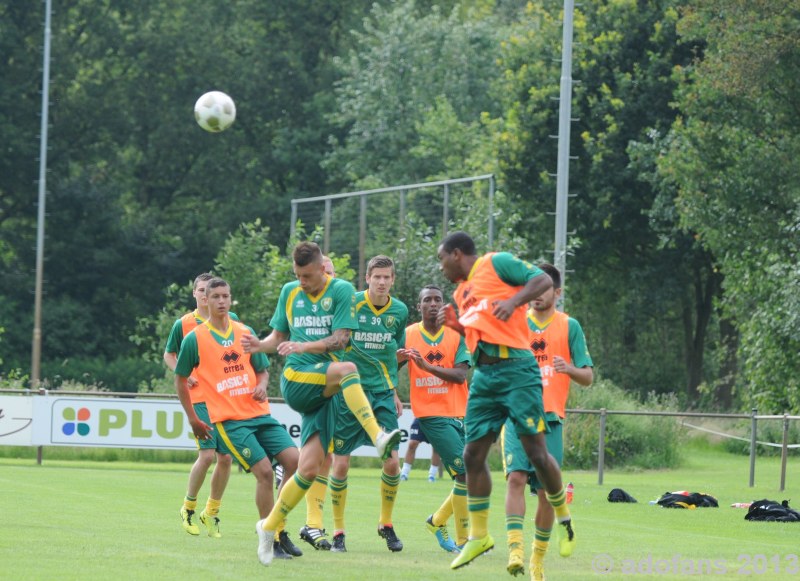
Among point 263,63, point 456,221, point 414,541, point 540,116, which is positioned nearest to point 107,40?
point 263,63

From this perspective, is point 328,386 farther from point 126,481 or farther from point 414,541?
point 126,481

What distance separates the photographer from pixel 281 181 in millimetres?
62812

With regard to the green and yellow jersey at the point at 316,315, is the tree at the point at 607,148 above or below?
above

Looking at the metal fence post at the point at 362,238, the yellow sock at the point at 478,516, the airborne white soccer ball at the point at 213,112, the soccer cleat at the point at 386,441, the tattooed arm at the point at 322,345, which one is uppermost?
the airborne white soccer ball at the point at 213,112

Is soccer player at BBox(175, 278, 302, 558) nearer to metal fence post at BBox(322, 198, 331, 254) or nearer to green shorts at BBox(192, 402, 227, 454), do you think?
green shorts at BBox(192, 402, 227, 454)

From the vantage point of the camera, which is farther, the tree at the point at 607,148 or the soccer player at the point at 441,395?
the tree at the point at 607,148

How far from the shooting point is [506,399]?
33.4 ft

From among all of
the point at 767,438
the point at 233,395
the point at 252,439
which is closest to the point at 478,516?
the point at 252,439

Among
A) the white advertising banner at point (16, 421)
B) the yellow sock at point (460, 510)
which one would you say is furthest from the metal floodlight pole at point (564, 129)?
the yellow sock at point (460, 510)

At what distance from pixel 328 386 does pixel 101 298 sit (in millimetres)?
46380

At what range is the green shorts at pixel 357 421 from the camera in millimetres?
12500

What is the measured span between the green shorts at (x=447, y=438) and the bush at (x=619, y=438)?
44.2ft

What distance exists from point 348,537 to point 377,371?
1827mm

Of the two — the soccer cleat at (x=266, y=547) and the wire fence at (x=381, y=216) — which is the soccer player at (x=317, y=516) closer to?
the soccer cleat at (x=266, y=547)
